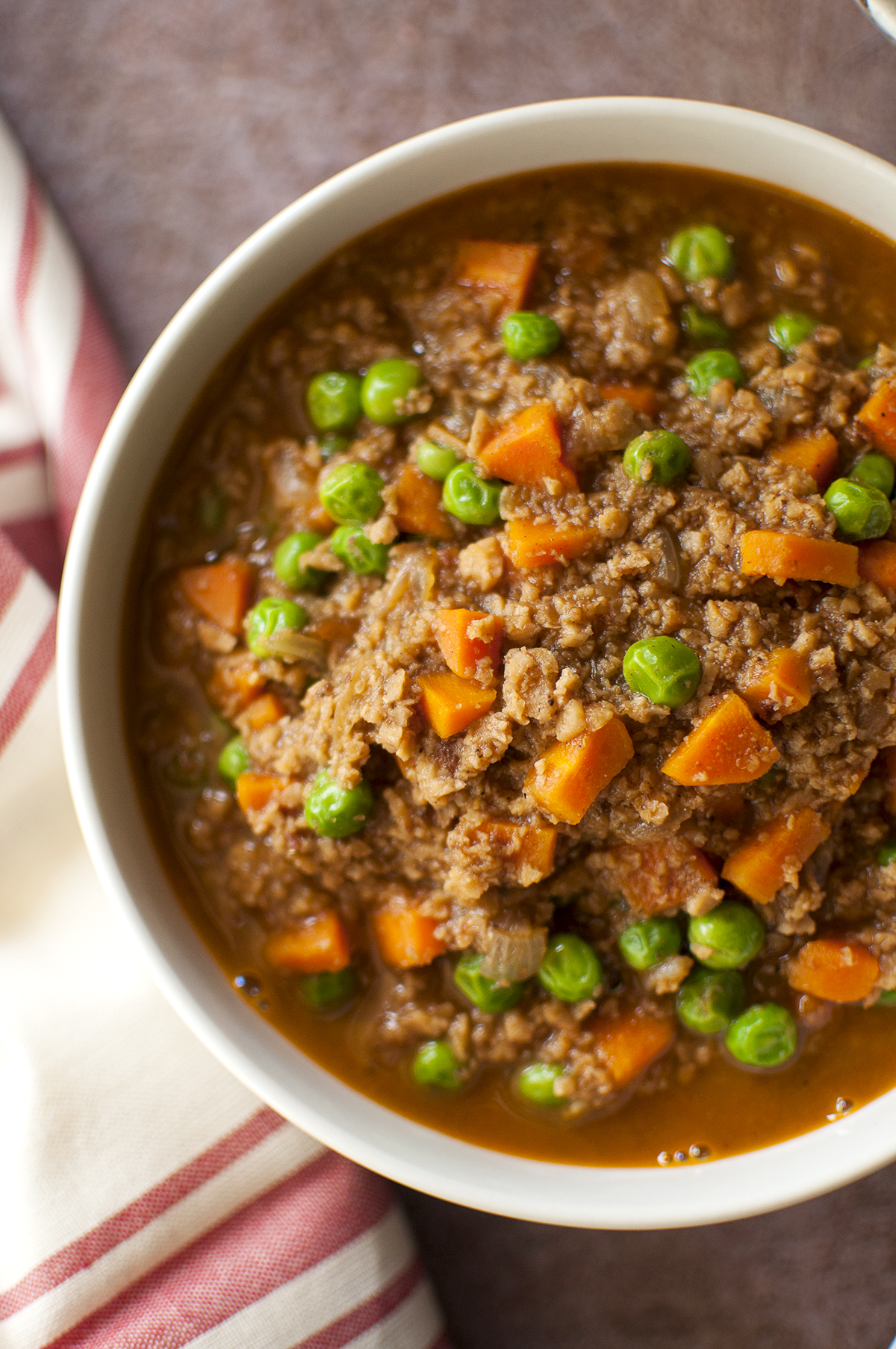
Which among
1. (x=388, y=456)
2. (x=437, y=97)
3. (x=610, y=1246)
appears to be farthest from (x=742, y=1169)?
(x=437, y=97)

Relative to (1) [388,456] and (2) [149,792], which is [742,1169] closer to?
(2) [149,792]

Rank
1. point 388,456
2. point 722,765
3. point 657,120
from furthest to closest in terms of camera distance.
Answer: point 388,456, point 657,120, point 722,765

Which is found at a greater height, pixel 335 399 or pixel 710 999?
pixel 335 399

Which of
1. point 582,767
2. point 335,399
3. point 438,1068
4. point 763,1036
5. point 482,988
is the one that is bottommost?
point 763,1036

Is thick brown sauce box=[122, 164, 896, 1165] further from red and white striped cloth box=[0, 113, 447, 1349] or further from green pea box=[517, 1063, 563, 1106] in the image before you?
red and white striped cloth box=[0, 113, 447, 1349]

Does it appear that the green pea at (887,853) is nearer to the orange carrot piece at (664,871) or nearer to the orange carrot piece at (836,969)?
the orange carrot piece at (836,969)

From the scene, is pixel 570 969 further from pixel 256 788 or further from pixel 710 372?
pixel 710 372

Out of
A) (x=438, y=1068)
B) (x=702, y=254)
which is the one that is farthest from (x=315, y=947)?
(x=702, y=254)
